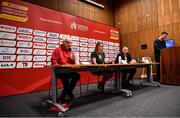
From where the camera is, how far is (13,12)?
376cm

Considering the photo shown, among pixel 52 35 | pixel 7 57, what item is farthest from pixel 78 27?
pixel 7 57

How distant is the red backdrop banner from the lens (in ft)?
11.8

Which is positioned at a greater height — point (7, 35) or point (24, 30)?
point (24, 30)

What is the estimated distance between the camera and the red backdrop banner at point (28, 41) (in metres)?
3.58

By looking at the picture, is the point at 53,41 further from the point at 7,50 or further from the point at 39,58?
the point at 7,50

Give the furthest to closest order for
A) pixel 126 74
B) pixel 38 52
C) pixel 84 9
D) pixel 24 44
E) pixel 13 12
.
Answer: pixel 84 9 < pixel 126 74 < pixel 38 52 < pixel 24 44 < pixel 13 12

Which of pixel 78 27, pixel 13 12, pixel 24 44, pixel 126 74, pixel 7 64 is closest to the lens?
pixel 7 64

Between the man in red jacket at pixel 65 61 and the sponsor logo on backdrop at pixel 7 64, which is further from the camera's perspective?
the sponsor logo on backdrop at pixel 7 64

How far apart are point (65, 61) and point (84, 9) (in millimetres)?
3577

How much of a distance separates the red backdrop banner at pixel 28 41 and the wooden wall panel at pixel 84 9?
0.45m

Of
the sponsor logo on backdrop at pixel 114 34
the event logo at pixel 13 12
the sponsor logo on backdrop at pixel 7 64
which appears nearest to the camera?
the sponsor logo on backdrop at pixel 7 64

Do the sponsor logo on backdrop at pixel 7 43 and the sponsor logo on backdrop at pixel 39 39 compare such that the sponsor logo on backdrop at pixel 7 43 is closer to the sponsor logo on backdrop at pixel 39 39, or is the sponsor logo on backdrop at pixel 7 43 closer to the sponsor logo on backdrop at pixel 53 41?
the sponsor logo on backdrop at pixel 39 39

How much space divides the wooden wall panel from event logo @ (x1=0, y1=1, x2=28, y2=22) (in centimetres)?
67

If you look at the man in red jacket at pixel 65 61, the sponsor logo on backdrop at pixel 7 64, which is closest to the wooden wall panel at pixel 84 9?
the sponsor logo on backdrop at pixel 7 64
